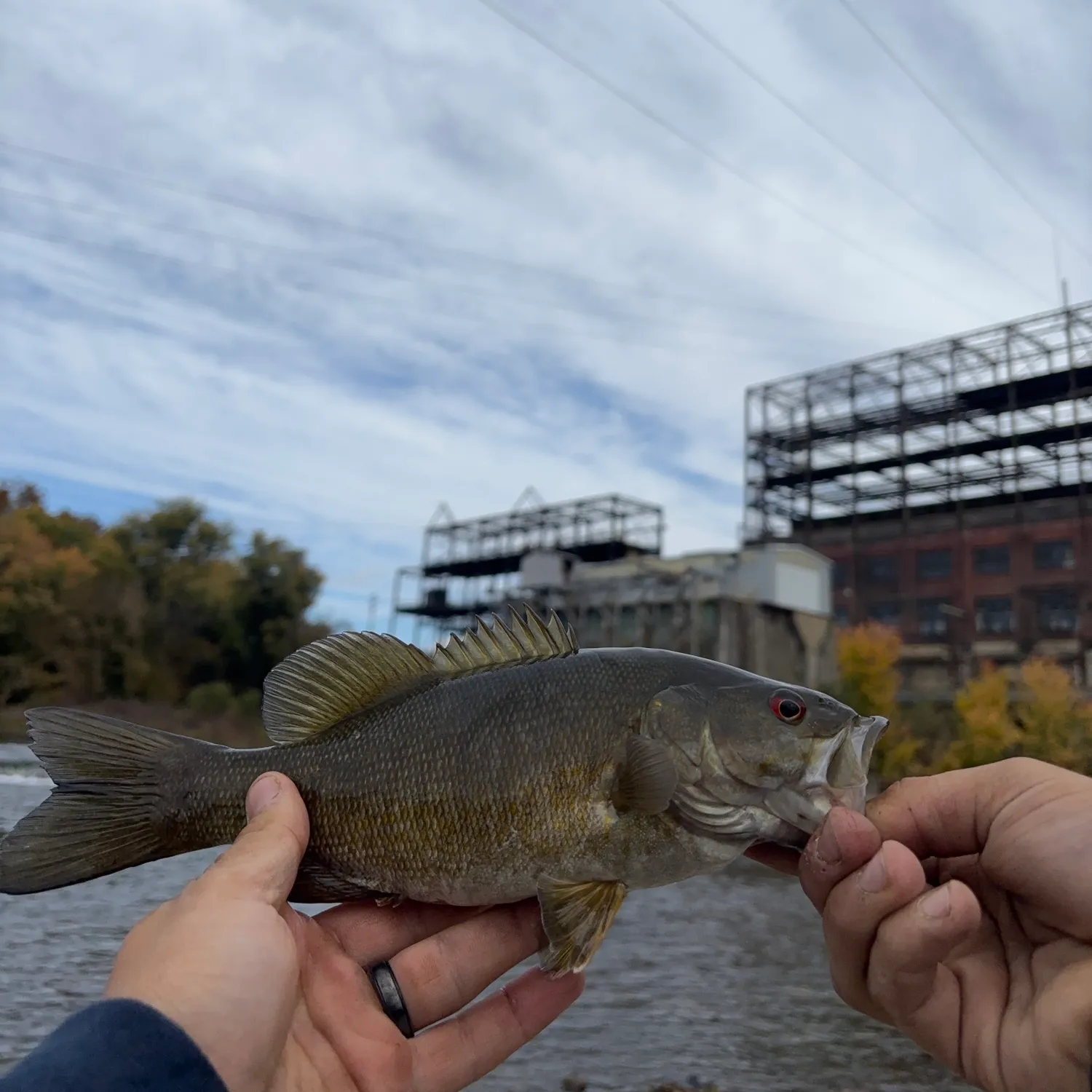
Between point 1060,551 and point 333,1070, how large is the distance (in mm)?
65548

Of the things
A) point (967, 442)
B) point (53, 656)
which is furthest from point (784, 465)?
point (53, 656)

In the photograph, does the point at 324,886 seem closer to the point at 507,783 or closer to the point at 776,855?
the point at 507,783

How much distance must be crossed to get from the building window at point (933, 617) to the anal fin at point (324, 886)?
2546 inches

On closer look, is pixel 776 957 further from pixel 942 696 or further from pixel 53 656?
pixel 53 656

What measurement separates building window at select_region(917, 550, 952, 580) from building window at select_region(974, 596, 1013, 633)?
3.24 meters

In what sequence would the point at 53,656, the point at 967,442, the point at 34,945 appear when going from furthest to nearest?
the point at 967,442 < the point at 53,656 < the point at 34,945

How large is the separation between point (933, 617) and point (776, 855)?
6531 cm

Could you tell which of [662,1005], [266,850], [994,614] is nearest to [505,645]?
[266,850]

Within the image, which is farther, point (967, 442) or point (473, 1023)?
point (967, 442)

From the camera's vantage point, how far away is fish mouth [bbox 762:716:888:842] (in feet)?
10.7

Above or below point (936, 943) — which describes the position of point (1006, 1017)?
below

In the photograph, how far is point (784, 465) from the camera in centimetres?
7231

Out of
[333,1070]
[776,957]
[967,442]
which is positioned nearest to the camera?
[333,1070]

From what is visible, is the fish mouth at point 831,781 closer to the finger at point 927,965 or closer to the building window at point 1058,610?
the finger at point 927,965
